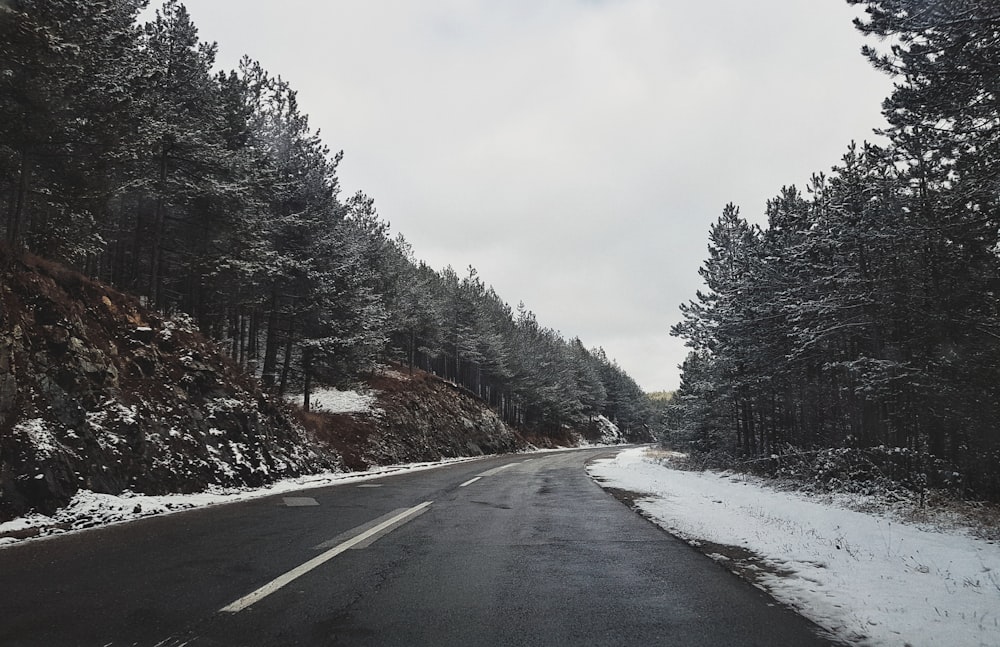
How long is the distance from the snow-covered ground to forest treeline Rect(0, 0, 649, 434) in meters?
15.1

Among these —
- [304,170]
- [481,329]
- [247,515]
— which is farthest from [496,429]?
[247,515]

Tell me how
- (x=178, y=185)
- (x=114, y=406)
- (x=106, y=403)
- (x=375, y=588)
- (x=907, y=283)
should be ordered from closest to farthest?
(x=375, y=588) → (x=106, y=403) → (x=114, y=406) → (x=907, y=283) → (x=178, y=185)

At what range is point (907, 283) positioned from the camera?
1330 cm

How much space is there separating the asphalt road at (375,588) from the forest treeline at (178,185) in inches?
382

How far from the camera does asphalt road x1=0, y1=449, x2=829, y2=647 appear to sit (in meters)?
3.88

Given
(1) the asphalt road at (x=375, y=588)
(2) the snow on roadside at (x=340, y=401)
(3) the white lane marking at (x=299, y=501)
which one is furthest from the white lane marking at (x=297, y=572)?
(2) the snow on roadside at (x=340, y=401)

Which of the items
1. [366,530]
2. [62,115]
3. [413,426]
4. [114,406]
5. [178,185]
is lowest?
[366,530]

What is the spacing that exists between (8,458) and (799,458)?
68.0 feet

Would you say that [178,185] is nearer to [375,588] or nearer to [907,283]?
[375,588]

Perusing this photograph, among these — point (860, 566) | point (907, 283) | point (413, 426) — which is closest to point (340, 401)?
point (413, 426)

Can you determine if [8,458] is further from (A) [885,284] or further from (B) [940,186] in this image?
(B) [940,186]

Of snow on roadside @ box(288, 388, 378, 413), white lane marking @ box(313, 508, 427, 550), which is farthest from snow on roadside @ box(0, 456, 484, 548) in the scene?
snow on roadside @ box(288, 388, 378, 413)

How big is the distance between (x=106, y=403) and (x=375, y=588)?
31.2 feet

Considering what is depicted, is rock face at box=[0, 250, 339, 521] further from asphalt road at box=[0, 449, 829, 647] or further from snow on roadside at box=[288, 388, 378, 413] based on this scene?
snow on roadside at box=[288, 388, 378, 413]
